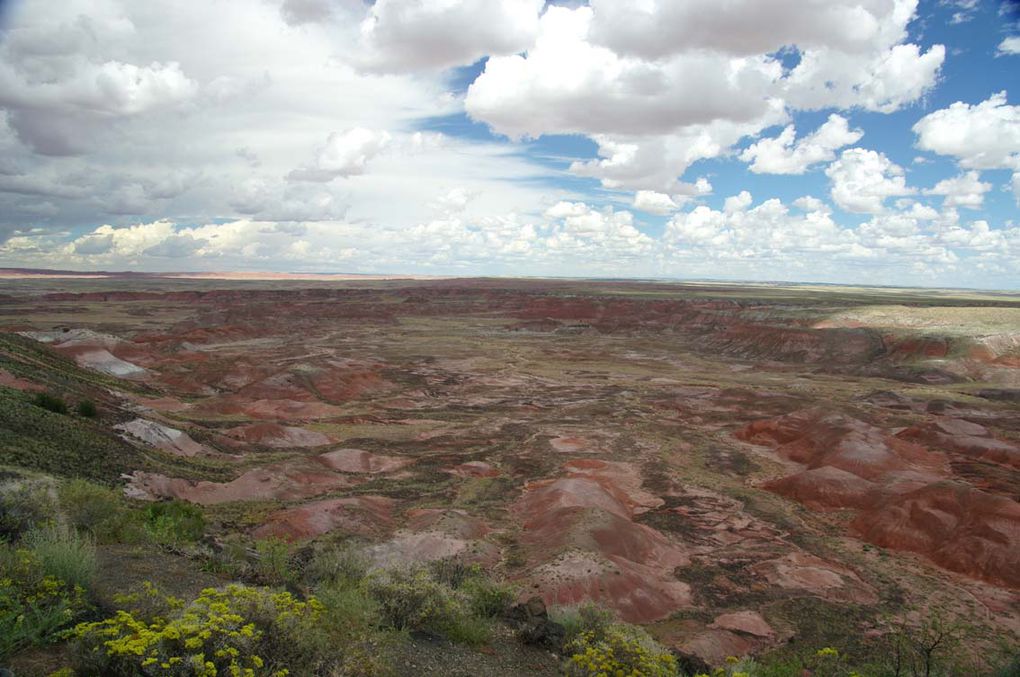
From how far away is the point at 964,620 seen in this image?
18281 mm

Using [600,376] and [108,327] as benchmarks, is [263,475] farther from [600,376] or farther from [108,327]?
[108,327]

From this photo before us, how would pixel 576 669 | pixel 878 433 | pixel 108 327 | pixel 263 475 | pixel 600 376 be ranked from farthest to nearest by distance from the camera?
pixel 108 327
pixel 600 376
pixel 878 433
pixel 263 475
pixel 576 669

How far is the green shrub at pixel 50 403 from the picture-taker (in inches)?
941

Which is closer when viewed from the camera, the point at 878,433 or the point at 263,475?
the point at 263,475

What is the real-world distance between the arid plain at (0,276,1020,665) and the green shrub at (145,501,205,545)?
303 centimetres

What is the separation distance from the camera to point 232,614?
6742mm

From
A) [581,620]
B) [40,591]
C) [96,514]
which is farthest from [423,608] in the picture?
[96,514]

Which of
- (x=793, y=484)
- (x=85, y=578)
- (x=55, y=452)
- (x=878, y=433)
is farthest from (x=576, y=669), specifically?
(x=878, y=433)

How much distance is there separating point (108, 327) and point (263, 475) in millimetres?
81838

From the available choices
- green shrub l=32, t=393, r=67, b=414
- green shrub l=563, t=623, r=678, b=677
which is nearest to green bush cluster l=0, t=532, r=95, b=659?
green shrub l=563, t=623, r=678, b=677

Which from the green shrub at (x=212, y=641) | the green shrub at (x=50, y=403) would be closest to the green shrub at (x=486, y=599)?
the green shrub at (x=212, y=641)

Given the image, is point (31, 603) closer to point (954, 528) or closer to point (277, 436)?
point (954, 528)

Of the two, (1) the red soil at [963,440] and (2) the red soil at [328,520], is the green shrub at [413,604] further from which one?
(1) the red soil at [963,440]

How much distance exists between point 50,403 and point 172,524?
14672mm
